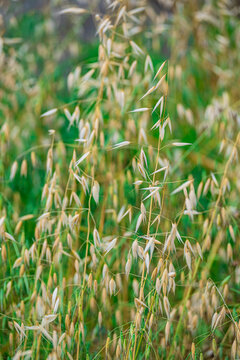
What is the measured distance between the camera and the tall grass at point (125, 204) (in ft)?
3.11

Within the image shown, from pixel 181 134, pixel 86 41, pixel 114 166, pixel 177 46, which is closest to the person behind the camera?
pixel 114 166

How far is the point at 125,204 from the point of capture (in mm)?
1277

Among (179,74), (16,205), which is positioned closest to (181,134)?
(179,74)

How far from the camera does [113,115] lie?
145 cm

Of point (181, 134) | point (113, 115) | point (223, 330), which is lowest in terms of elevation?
point (223, 330)

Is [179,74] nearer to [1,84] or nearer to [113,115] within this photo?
[113,115]

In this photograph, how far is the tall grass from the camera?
95 cm

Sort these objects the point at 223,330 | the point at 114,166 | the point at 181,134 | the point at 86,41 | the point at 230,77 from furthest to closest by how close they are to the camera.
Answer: the point at 86,41 → the point at 230,77 → the point at 181,134 → the point at 114,166 → the point at 223,330

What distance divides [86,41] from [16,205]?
1.37 meters

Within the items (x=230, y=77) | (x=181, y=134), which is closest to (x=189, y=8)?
(x=230, y=77)

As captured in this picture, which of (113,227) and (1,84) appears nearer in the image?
(113,227)

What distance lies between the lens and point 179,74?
6.02ft

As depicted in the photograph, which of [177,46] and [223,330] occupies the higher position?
[177,46]

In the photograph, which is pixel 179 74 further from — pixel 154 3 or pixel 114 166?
pixel 154 3
